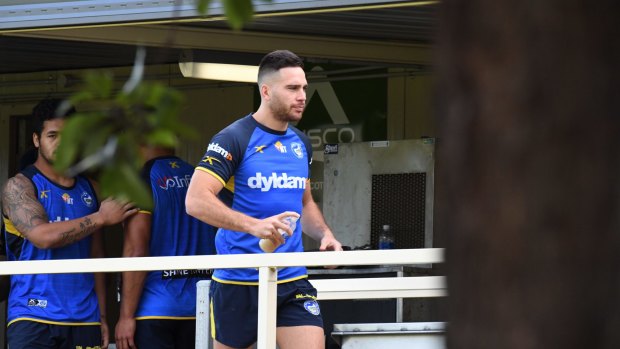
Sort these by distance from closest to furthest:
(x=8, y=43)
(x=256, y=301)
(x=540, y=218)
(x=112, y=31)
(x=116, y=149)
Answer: (x=540, y=218)
(x=116, y=149)
(x=256, y=301)
(x=112, y=31)
(x=8, y=43)

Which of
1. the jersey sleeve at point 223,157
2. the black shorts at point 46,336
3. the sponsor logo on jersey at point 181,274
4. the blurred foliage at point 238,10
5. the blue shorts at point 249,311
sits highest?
the jersey sleeve at point 223,157

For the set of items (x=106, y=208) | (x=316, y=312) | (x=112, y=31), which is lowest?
(x=316, y=312)

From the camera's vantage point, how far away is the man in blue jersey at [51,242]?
6.09m

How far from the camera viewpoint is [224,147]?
5.43 metres

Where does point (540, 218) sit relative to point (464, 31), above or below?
below

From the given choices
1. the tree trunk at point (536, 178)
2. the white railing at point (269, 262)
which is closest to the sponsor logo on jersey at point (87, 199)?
the white railing at point (269, 262)

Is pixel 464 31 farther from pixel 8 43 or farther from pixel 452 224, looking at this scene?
pixel 8 43

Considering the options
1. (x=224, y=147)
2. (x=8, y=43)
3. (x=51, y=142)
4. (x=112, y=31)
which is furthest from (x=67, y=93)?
(x=224, y=147)

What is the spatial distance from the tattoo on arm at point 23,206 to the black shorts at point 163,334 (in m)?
0.70

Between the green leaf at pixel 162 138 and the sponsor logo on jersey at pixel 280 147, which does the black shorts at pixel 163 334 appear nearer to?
the sponsor logo on jersey at pixel 280 147

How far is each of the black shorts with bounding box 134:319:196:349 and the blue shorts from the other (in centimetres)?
89

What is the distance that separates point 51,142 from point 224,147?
1173 millimetres

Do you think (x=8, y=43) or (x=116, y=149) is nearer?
(x=116, y=149)

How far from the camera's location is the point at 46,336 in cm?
610
